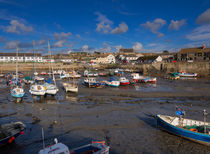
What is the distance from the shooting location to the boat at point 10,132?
38.4 feet

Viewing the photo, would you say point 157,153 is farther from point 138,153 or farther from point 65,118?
point 65,118

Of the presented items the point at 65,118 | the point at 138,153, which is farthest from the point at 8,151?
the point at 138,153

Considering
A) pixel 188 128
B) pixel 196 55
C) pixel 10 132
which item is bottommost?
pixel 188 128

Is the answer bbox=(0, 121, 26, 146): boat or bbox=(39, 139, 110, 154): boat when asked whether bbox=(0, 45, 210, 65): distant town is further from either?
bbox=(39, 139, 110, 154): boat

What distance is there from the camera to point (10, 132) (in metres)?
12.3

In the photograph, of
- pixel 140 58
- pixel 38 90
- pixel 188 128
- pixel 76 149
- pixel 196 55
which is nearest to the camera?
pixel 76 149

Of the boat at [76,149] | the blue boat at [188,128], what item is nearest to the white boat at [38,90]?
the boat at [76,149]

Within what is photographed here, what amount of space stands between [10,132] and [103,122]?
845 cm

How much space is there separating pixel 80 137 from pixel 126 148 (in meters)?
4.02

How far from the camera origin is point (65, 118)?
18.4 m

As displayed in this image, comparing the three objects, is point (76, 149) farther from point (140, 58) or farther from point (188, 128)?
point (140, 58)

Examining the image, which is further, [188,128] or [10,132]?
[188,128]

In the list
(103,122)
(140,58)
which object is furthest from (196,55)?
(103,122)

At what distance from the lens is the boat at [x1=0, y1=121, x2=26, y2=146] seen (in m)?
11.7
